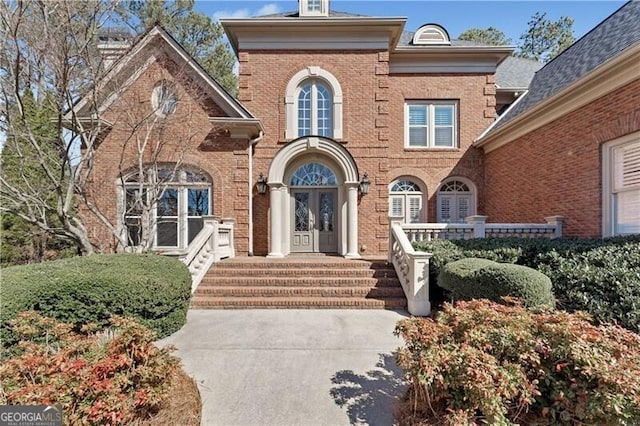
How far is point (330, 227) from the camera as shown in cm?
1051

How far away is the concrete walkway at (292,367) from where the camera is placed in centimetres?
313

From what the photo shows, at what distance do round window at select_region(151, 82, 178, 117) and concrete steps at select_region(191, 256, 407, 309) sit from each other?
506 cm

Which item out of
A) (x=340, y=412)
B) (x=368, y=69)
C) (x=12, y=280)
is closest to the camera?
(x=340, y=412)

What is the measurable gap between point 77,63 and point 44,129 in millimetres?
5038

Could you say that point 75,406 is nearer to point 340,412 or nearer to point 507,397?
point 340,412

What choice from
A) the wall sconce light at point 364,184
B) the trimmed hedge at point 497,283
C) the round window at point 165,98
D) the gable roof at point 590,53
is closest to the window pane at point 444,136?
the gable roof at point 590,53

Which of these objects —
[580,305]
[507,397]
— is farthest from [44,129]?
[580,305]

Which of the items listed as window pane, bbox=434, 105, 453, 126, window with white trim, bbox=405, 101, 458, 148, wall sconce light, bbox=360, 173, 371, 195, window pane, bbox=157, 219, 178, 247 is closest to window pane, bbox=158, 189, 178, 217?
window pane, bbox=157, 219, 178, 247

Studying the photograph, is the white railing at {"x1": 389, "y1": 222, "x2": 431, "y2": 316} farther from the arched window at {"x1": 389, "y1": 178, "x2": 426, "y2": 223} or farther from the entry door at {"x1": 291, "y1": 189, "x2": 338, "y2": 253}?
the arched window at {"x1": 389, "y1": 178, "x2": 426, "y2": 223}

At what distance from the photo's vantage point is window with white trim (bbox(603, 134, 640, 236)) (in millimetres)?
6223

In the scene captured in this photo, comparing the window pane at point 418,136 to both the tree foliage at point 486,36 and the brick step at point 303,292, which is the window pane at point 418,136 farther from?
the tree foliage at point 486,36

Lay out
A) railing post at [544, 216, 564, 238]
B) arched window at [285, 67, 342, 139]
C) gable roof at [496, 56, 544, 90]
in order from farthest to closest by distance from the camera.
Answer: gable roof at [496, 56, 544, 90] → arched window at [285, 67, 342, 139] → railing post at [544, 216, 564, 238]

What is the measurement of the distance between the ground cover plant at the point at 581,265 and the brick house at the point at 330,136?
228 centimetres

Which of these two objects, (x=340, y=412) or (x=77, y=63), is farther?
(x=77, y=63)
